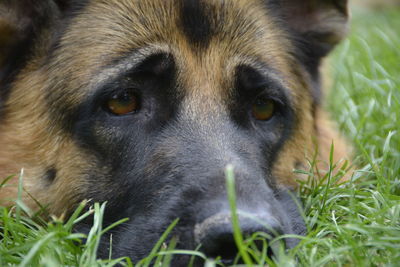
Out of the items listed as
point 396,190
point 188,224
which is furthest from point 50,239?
point 396,190

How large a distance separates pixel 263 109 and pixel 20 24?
166 centimetres

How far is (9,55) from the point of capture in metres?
3.88

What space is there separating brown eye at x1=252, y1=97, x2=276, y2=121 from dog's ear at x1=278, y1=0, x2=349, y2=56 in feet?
2.60

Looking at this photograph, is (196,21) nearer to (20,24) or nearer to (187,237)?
(20,24)

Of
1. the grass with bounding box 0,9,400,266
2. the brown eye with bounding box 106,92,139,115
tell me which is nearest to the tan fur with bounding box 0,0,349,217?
the brown eye with bounding box 106,92,139,115

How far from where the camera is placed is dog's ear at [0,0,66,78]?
3768 mm

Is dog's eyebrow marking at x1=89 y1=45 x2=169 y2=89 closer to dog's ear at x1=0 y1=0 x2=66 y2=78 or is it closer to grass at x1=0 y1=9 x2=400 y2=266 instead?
dog's ear at x1=0 y1=0 x2=66 y2=78

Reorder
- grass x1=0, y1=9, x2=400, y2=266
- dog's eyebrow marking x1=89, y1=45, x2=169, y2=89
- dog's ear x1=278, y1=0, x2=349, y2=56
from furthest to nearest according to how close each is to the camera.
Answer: dog's ear x1=278, y1=0, x2=349, y2=56
dog's eyebrow marking x1=89, y1=45, x2=169, y2=89
grass x1=0, y1=9, x2=400, y2=266

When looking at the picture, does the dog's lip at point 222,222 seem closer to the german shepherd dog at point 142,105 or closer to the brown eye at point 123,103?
the german shepherd dog at point 142,105

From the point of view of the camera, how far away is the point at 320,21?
182 inches

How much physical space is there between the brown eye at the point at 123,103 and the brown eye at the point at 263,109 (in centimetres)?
80

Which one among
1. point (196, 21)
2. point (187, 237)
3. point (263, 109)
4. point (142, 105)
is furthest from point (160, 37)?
point (187, 237)

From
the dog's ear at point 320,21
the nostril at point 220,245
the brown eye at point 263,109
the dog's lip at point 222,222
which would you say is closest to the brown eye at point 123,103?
the brown eye at point 263,109

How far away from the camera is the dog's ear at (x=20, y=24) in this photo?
377cm
